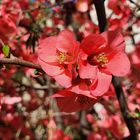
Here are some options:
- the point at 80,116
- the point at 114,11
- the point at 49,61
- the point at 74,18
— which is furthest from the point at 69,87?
the point at 74,18

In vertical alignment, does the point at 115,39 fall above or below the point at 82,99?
above

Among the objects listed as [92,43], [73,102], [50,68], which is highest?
[92,43]

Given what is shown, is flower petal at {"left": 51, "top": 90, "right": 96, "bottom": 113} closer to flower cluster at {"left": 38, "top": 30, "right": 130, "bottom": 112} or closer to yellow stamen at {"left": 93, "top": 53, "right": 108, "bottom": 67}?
flower cluster at {"left": 38, "top": 30, "right": 130, "bottom": 112}

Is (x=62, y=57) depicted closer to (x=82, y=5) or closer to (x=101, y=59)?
(x=101, y=59)

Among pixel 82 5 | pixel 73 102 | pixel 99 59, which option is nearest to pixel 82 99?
pixel 73 102

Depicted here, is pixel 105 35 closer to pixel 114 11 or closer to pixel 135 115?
pixel 135 115

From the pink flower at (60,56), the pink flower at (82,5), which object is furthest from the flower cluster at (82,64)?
the pink flower at (82,5)

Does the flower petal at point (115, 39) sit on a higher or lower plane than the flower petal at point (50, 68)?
higher

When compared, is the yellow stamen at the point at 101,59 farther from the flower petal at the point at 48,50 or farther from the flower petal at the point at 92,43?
the flower petal at the point at 48,50
